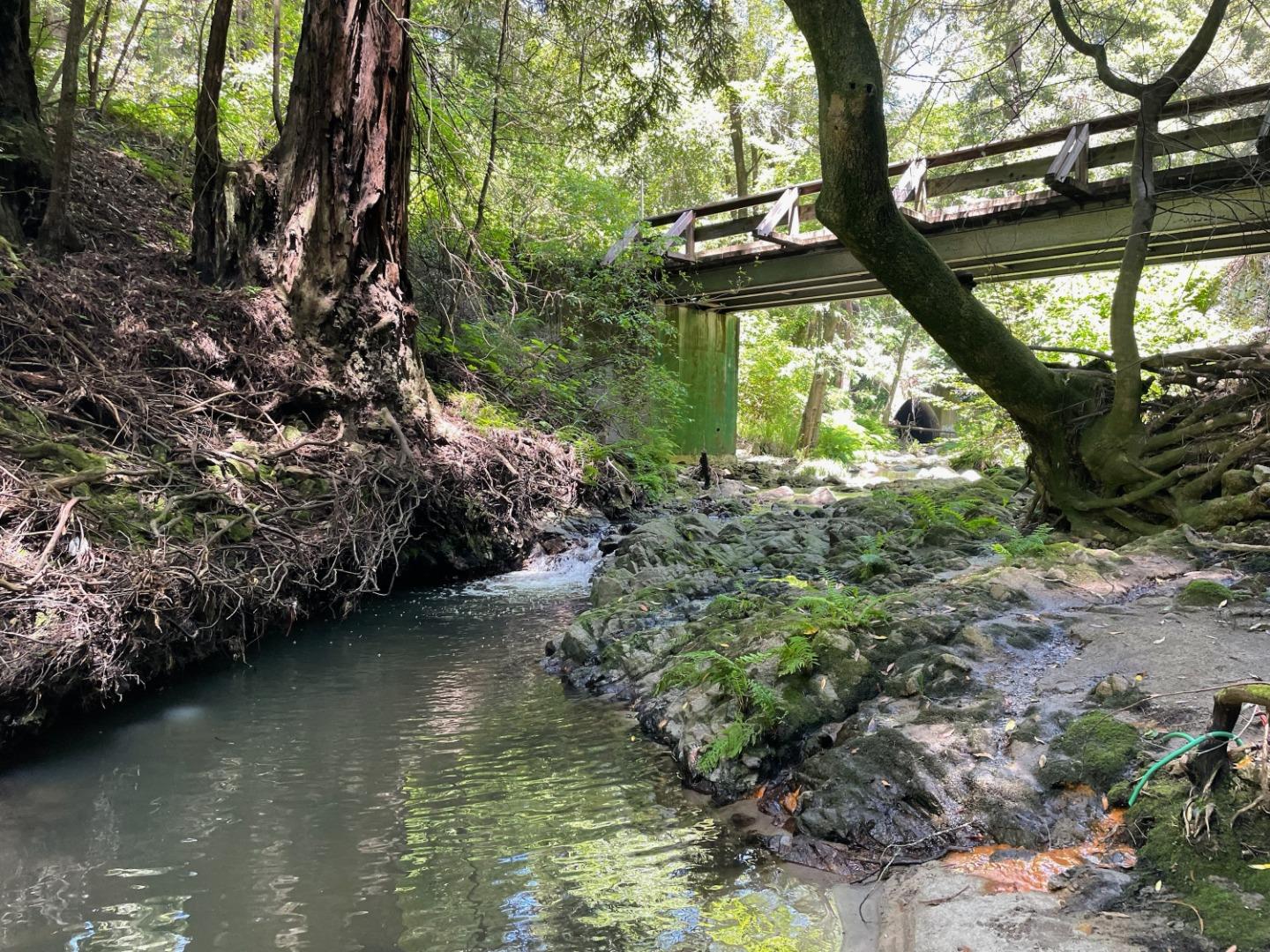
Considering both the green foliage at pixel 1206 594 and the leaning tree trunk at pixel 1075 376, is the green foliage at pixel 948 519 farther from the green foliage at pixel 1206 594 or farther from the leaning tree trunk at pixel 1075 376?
the green foliage at pixel 1206 594

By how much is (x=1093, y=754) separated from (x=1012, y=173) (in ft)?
34.4

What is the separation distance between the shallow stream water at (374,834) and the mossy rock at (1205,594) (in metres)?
3.06

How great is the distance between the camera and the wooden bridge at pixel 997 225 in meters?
7.54

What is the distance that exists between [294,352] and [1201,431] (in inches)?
310

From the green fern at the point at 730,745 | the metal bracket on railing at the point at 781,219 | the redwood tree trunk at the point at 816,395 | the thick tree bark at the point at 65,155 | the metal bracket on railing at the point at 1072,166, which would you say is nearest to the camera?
the green fern at the point at 730,745

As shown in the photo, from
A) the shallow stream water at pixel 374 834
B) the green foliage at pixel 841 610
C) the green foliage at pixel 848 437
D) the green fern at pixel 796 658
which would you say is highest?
the green foliage at pixel 848 437

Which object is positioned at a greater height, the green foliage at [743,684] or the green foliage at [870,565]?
the green foliage at [870,565]

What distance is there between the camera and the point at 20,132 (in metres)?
7.07

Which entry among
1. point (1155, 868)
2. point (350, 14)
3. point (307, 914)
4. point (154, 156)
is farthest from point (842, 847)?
point (154, 156)

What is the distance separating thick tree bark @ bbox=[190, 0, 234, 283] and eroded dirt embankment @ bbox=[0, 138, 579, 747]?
0.27 metres

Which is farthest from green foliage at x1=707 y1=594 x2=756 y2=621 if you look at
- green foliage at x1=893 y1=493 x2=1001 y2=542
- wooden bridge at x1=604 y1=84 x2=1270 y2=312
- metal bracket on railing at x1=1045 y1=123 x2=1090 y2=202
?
metal bracket on railing at x1=1045 y1=123 x2=1090 y2=202

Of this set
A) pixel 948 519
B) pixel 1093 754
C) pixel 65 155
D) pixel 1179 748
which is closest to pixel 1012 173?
pixel 948 519

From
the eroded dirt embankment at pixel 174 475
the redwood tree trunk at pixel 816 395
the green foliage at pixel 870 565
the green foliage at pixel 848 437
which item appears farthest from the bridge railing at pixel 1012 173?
the green foliage at pixel 848 437

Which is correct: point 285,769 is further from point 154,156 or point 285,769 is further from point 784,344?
point 784,344
